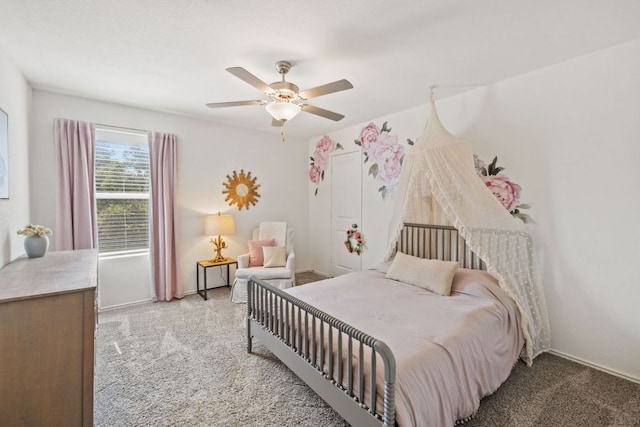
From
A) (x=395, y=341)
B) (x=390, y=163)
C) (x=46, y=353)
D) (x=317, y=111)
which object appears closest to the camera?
(x=46, y=353)

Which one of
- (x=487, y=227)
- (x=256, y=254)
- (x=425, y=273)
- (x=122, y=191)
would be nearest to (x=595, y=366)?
(x=487, y=227)

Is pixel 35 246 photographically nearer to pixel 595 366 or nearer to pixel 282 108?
pixel 282 108

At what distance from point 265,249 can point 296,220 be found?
4.37 ft

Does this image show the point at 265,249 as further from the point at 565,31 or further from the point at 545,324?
the point at 565,31

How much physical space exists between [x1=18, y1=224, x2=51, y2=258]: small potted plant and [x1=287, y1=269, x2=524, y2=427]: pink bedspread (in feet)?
7.39

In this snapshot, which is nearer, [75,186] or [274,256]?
[75,186]

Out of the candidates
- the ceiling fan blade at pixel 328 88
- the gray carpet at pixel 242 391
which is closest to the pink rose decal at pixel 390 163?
the ceiling fan blade at pixel 328 88

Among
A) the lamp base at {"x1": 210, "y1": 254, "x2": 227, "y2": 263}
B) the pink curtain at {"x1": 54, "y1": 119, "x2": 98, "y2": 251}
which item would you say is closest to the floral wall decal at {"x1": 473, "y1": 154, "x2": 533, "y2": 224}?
the lamp base at {"x1": 210, "y1": 254, "x2": 227, "y2": 263}

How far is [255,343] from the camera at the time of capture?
2.93 meters

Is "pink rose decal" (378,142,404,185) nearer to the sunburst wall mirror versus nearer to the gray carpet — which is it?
the sunburst wall mirror

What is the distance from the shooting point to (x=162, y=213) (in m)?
4.00

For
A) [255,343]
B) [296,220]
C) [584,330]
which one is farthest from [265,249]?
[584,330]

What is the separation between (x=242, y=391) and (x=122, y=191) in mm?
3141

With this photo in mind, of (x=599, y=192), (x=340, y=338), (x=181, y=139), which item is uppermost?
(x=181, y=139)
